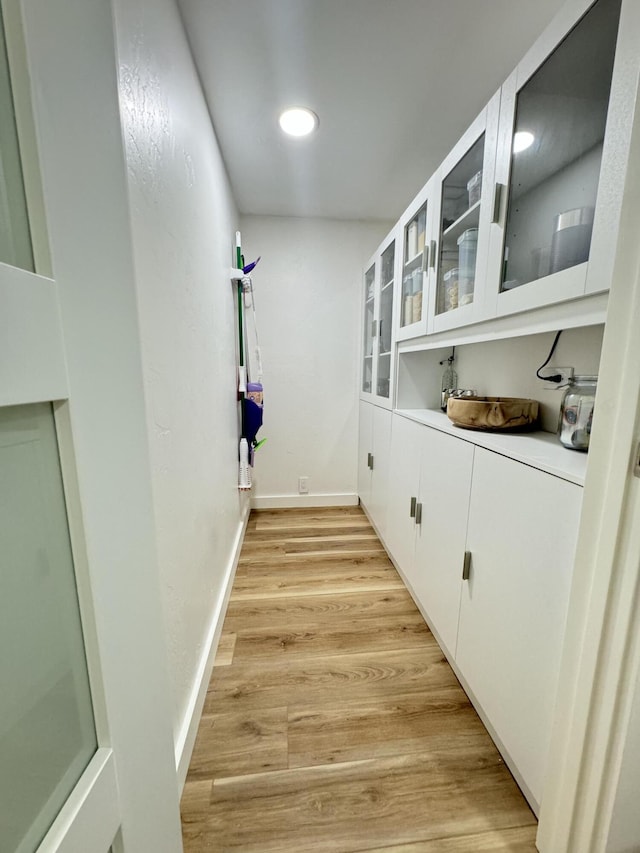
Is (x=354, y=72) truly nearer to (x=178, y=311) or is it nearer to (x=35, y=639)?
(x=178, y=311)


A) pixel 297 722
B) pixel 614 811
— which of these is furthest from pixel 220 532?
pixel 614 811

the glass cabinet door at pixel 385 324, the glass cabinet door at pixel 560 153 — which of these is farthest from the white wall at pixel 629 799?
the glass cabinet door at pixel 385 324

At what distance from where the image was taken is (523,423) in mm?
1138

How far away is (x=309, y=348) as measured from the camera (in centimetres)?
258

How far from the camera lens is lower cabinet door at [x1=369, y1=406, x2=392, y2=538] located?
6.51 feet

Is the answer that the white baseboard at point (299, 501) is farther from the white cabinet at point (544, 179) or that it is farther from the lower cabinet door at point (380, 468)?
the white cabinet at point (544, 179)

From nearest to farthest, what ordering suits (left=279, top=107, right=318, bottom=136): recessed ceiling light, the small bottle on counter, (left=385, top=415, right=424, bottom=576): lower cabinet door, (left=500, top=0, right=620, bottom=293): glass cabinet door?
(left=500, top=0, right=620, bottom=293): glass cabinet door → (left=279, top=107, right=318, bottom=136): recessed ceiling light → (left=385, top=415, right=424, bottom=576): lower cabinet door → the small bottle on counter

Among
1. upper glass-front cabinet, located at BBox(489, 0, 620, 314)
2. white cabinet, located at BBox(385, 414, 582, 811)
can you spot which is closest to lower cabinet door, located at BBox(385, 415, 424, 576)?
white cabinet, located at BBox(385, 414, 582, 811)

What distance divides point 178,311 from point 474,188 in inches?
43.3

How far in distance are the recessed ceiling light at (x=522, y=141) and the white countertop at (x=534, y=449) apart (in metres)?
0.84

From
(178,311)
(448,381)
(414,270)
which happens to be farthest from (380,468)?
(178,311)

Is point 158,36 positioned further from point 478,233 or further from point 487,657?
point 487,657

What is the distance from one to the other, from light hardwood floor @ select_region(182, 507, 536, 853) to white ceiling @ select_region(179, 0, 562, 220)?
2.24 m

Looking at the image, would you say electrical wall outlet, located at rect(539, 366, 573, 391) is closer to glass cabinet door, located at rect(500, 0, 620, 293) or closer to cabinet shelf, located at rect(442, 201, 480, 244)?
glass cabinet door, located at rect(500, 0, 620, 293)
